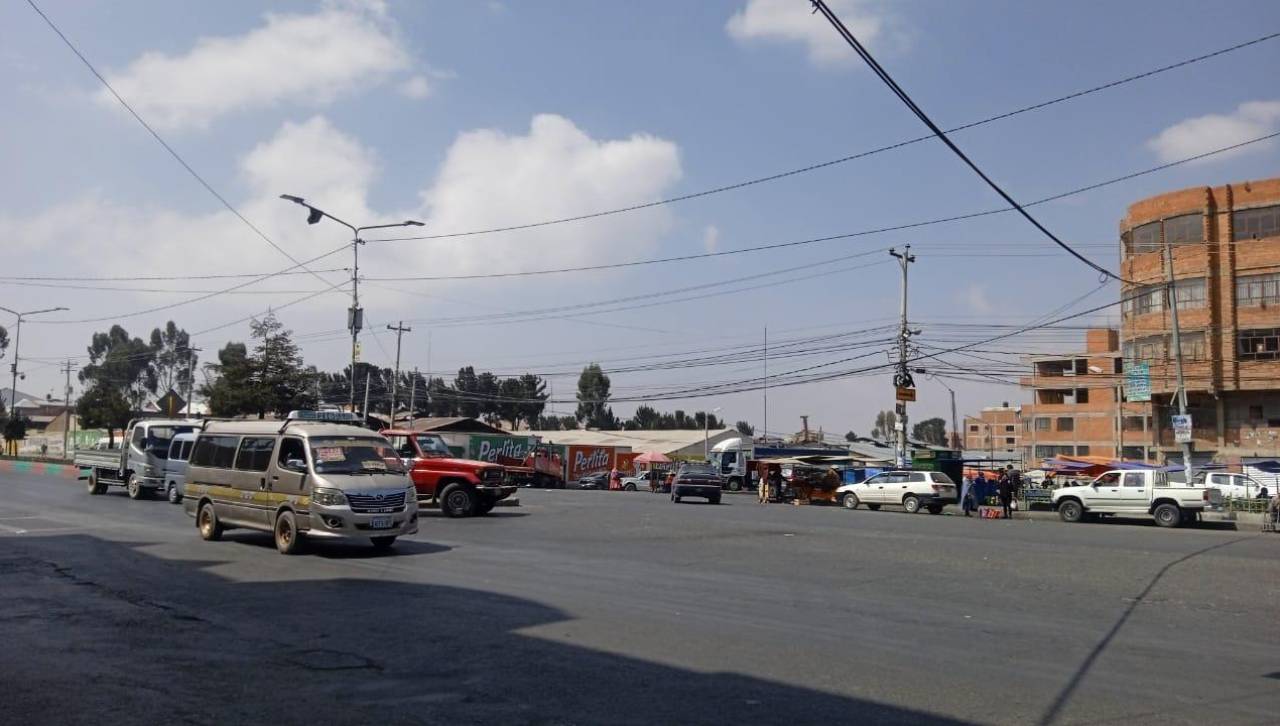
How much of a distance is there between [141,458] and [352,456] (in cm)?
1746

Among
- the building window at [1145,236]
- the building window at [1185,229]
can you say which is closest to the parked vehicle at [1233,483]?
the building window at [1185,229]

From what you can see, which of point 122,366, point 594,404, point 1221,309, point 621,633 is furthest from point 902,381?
point 122,366

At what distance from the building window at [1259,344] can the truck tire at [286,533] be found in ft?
168

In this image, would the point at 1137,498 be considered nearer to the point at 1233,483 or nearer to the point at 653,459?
the point at 1233,483

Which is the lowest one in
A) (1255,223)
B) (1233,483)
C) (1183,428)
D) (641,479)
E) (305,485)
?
(641,479)

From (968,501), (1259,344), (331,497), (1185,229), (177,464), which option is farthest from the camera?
(1185,229)

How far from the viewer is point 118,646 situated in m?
8.47

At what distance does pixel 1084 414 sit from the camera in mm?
77312

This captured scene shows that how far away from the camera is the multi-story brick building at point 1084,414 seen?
72.8 meters

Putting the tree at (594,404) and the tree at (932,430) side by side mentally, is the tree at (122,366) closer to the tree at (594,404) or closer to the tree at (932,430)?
the tree at (594,404)

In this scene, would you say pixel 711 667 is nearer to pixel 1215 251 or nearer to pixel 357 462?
pixel 357 462

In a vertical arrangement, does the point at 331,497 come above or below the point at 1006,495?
above

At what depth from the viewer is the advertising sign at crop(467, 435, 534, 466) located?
58.1m

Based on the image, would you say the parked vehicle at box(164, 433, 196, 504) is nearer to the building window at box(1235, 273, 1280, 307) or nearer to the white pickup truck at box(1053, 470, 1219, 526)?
the white pickup truck at box(1053, 470, 1219, 526)
